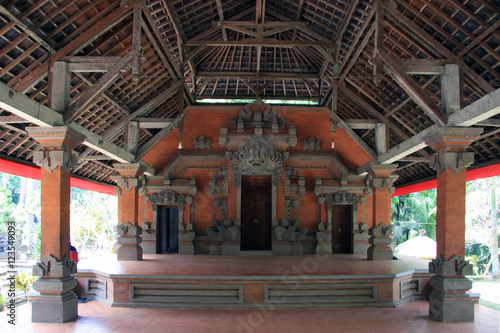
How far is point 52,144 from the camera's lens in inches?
289

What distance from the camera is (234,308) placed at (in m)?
8.56

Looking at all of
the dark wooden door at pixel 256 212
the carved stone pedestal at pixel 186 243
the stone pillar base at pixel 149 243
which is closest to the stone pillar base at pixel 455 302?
the dark wooden door at pixel 256 212

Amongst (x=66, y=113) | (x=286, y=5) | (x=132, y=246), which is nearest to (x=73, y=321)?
(x=66, y=113)

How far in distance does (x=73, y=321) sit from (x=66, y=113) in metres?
4.19

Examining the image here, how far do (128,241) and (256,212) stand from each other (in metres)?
5.43

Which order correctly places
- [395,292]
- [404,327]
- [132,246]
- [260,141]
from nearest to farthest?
[404,327], [395,292], [132,246], [260,141]

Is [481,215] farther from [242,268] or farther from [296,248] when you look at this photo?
[242,268]

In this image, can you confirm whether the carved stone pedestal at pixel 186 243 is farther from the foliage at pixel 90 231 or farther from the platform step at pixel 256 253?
the foliage at pixel 90 231

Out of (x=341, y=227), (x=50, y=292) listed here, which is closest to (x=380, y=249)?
(x=341, y=227)

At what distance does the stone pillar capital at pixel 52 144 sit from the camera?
724 cm

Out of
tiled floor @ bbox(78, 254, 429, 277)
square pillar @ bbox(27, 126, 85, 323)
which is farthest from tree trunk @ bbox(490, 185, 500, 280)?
square pillar @ bbox(27, 126, 85, 323)

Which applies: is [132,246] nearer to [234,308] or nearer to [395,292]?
[234,308]

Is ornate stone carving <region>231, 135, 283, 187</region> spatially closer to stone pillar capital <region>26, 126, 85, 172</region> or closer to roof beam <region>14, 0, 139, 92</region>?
roof beam <region>14, 0, 139, 92</region>

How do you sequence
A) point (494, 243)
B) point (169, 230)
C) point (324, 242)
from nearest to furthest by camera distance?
point (324, 242) → point (169, 230) → point (494, 243)
